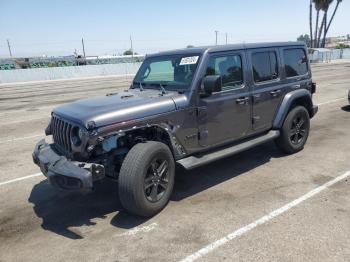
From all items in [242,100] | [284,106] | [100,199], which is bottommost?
[100,199]

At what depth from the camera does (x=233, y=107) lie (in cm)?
559

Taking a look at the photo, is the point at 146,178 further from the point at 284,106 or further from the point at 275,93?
the point at 284,106

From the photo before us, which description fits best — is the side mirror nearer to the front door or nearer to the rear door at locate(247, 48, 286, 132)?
the front door

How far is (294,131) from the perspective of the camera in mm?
6875

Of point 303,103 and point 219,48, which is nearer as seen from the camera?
point 219,48

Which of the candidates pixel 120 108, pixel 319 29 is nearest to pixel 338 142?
pixel 120 108

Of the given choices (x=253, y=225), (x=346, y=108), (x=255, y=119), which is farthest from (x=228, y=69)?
(x=346, y=108)

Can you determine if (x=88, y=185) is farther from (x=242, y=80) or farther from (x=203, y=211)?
(x=242, y=80)

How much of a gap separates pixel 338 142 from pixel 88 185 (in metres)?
5.85

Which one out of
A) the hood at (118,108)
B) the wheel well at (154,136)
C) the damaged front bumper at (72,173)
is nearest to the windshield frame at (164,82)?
the hood at (118,108)

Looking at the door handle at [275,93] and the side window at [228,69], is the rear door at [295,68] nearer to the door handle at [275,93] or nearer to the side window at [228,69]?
the door handle at [275,93]

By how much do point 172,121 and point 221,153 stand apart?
108 centimetres

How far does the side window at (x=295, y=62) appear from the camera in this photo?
672 centimetres

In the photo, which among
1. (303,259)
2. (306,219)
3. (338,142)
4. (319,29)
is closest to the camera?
(303,259)
